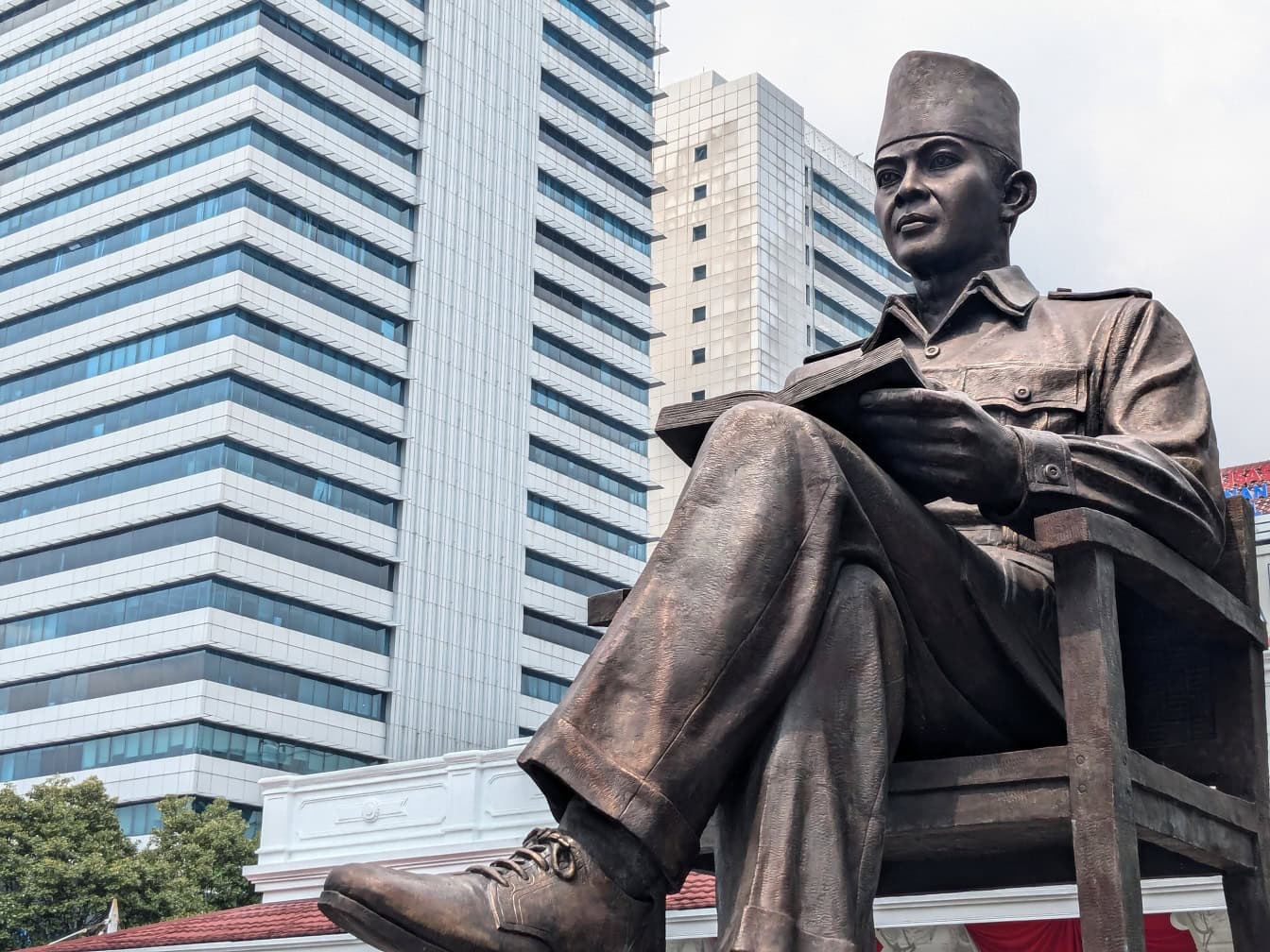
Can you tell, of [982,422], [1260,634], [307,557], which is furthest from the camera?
[307,557]

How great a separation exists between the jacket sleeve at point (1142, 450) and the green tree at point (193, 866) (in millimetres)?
34502

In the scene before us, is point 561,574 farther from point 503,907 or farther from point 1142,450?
point 503,907

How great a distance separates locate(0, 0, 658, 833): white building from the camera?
165 ft

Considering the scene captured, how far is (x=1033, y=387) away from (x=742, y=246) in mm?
72489

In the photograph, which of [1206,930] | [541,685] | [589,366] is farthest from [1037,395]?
[589,366]

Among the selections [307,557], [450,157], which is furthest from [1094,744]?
[450,157]

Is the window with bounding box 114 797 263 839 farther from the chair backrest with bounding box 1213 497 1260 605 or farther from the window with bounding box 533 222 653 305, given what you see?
the chair backrest with bounding box 1213 497 1260 605

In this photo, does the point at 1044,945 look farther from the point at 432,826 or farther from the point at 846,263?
the point at 846,263

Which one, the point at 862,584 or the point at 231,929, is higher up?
the point at 231,929

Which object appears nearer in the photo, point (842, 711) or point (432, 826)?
point (842, 711)

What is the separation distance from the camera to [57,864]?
114 feet

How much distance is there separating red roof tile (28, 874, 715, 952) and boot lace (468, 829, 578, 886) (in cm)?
1212

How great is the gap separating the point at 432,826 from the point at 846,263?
202ft

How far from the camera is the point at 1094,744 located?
2.83 m
